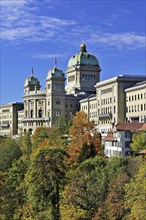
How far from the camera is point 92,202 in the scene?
5919 cm

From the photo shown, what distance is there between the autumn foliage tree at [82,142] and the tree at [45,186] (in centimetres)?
1273

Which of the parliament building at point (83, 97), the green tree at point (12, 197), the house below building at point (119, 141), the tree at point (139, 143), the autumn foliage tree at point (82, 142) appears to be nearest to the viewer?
the green tree at point (12, 197)

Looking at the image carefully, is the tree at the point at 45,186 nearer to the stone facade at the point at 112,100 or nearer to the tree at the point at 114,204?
the tree at the point at 114,204

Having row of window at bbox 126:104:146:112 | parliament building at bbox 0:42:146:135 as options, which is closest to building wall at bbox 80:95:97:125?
parliament building at bbox 0:42:146:135

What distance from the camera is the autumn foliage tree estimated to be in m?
82.7

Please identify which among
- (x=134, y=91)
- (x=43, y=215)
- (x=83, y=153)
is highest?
(x=134, y=91)

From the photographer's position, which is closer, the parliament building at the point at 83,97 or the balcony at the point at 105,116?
the parliament building at the point at 83,97

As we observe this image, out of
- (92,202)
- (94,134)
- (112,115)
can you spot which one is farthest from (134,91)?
(92,202)

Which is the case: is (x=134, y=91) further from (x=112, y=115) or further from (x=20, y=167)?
(x=20, y=167)

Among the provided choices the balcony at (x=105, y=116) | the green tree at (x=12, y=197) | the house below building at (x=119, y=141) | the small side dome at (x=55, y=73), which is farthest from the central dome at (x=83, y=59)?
the green tree at (x=12, y=197)

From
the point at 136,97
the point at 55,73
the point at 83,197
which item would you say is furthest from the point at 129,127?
the point at 55,73

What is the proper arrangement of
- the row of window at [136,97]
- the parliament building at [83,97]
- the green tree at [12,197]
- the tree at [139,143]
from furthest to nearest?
the parliament building at [83,97] < the row of window at [136,97] < the tree at [139,143] < the green tree at [12,197]

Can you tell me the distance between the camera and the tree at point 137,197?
50.2 m

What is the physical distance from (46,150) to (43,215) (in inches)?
363
